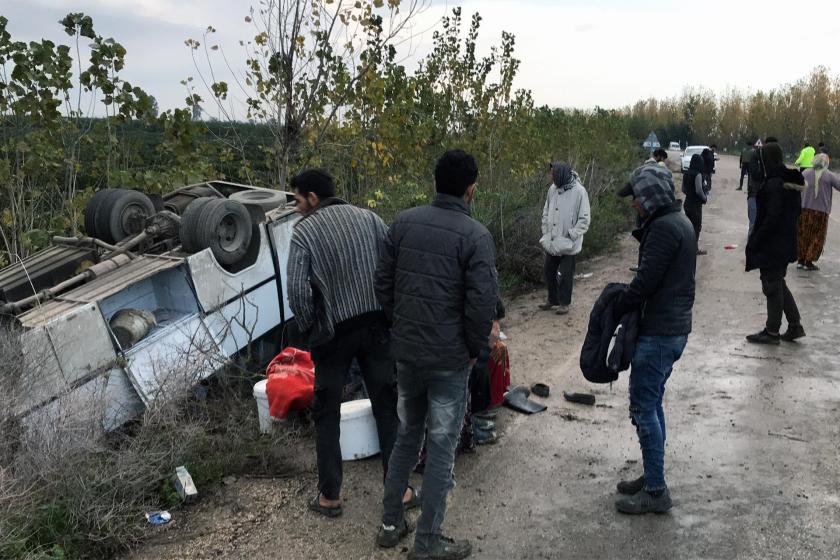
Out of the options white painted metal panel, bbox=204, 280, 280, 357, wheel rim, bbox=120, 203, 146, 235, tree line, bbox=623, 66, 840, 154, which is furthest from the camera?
tree line, bbox=623, 66, 840, 154

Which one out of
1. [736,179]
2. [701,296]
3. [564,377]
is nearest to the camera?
[564,377]

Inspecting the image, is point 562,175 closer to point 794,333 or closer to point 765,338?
point 765,338

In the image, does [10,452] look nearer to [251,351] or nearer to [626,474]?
[251,351]

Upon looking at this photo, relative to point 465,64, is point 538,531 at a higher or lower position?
lower

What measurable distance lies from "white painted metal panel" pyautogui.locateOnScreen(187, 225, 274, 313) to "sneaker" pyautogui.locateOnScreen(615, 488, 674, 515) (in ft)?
10.4

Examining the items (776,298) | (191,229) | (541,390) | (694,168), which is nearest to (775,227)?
(776,298)

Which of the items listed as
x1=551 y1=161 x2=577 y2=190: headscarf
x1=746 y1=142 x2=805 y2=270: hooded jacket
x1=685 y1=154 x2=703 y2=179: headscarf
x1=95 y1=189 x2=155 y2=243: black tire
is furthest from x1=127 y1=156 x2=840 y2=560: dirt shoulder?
x1=685 y1=154 x2=703 y2=179: headscarf

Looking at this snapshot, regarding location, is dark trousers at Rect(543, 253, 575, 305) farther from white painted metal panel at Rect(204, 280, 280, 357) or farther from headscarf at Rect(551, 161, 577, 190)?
white painted metal panel at Rect(204, 280, 280, 357)

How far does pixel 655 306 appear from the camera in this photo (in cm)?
380

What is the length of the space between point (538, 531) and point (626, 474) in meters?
0.90

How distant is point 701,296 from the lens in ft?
29.0

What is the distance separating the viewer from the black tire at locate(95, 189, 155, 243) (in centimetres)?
576

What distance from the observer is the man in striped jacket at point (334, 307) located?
3.65m

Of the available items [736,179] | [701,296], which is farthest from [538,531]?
[736,179]
